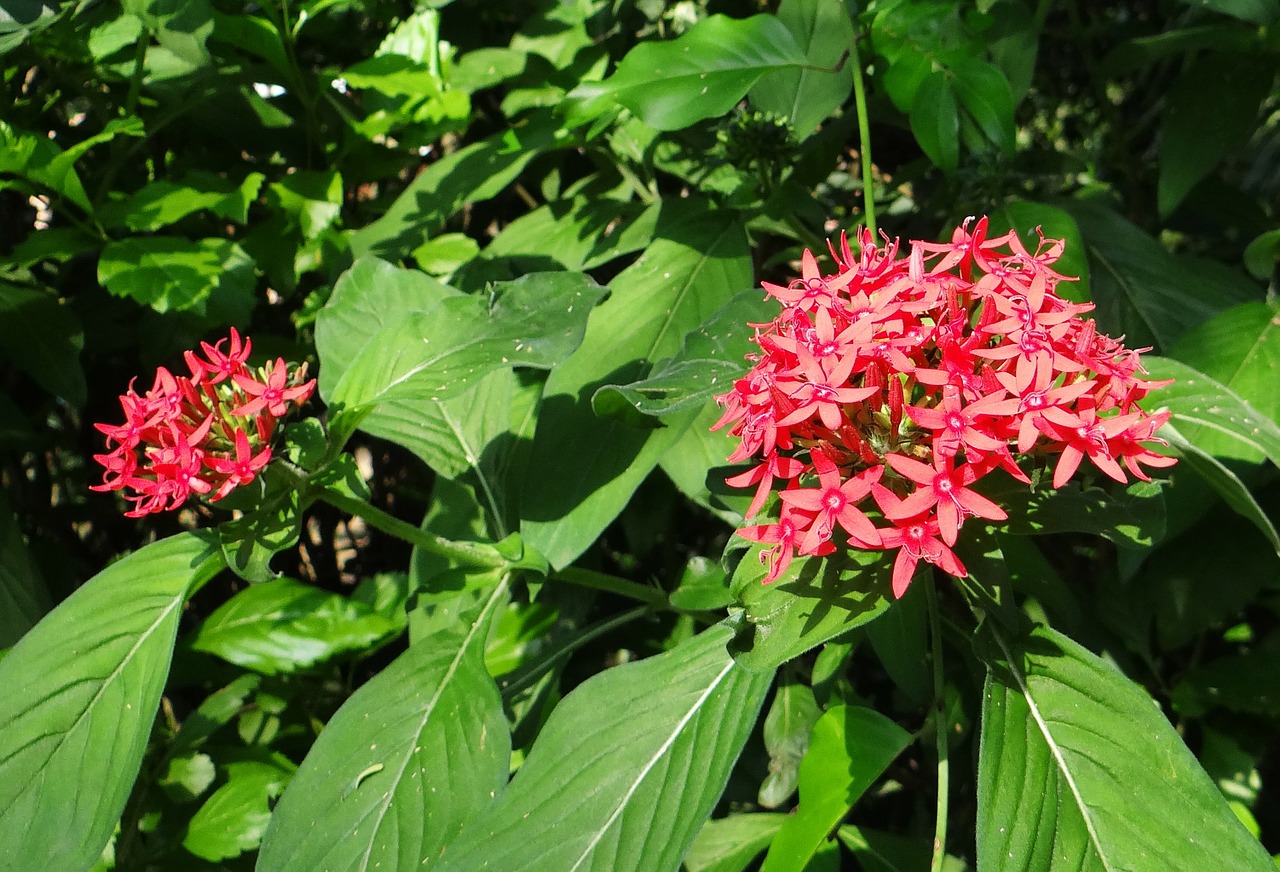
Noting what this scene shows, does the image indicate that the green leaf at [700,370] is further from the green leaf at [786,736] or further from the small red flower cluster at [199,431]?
the green leaf at [786,736]

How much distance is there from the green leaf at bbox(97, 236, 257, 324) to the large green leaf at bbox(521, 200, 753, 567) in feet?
1.14

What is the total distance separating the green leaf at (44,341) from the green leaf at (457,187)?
309 millimetres

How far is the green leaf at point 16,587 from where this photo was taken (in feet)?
3.02

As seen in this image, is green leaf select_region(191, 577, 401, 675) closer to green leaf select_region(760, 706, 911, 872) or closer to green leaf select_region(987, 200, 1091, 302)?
green leaf select_region(760, 706, 911, 872)

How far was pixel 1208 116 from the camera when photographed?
1.10 metres

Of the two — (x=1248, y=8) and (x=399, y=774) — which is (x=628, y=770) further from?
(x=1248, y=8)

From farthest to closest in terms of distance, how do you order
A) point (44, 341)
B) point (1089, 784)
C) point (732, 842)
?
point (44, 341) < point (732, 842) < point (1089, 784)

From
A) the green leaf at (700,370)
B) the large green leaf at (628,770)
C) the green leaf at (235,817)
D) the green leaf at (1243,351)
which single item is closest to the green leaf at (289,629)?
the green leaf at (235,817)

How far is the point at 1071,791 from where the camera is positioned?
608 millimetres

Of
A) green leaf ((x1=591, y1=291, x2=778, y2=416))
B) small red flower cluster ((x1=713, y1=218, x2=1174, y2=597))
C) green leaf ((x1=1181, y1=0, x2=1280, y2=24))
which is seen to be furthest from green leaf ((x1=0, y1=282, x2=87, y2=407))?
green leaf ((x1=1181, y1=0, x2=1280, y2=24))

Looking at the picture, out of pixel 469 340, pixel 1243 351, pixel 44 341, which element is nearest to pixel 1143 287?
pixel 1243 351

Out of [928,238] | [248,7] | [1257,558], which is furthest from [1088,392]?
[248,7]

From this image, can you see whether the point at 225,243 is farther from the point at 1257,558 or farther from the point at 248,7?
the point at 1257,558

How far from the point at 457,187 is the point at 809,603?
644 mm
